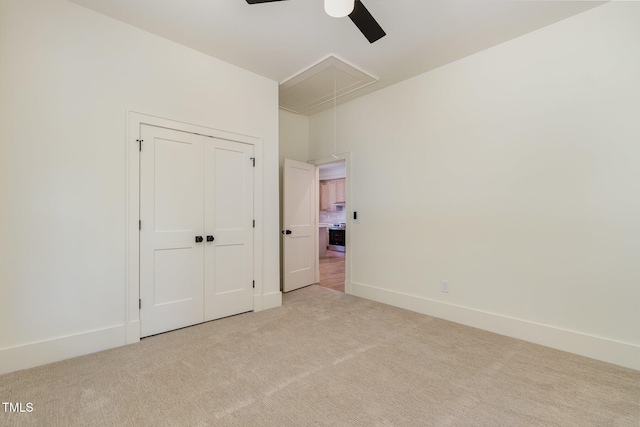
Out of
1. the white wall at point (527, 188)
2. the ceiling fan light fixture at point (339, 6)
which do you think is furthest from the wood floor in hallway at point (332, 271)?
the ceiling fan light fixture at point (339, 6)

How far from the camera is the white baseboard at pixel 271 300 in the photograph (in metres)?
3.54

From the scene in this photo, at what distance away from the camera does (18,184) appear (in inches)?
84.0

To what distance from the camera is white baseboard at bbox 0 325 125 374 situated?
2.09 m

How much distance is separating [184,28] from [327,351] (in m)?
3.33

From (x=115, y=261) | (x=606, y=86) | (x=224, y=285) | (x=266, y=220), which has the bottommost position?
(x=224, y=285)

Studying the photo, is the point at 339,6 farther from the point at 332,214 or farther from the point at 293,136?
the point at 332,214

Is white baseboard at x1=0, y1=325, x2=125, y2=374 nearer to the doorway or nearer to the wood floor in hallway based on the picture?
the wood floor in hallway

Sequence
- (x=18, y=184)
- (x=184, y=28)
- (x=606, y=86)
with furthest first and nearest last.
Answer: (x=184, y=28)
(x=606, y=86)
(x=18, y=184)

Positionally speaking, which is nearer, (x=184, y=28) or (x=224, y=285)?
(x=184, y=28)

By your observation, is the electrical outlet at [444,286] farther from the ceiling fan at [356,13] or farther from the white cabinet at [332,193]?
the white cabinet at [332,193]

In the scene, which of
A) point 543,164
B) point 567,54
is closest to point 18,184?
point 543,164

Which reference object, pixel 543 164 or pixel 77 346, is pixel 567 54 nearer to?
pixel 543 164

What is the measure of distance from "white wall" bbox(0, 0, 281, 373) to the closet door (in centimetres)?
75

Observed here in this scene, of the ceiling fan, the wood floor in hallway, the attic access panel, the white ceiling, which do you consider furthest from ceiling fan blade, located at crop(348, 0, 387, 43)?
the wood floor in hallway
